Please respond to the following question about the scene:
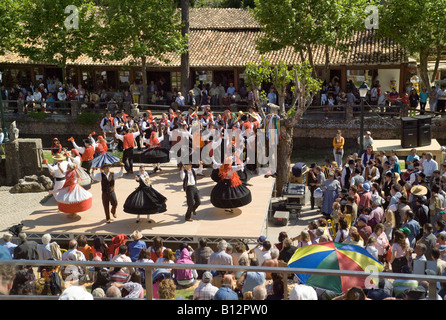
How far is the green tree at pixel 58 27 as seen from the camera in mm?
27016

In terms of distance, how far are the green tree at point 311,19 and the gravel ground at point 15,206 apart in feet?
40.8

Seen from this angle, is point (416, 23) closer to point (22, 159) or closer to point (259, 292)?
point (22, 159)

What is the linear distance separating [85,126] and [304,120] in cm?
1016

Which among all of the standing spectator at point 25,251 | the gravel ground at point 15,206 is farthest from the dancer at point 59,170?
the gravel ground at point 15,206

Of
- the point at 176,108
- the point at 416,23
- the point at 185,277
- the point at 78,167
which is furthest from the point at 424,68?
the point at 185,277

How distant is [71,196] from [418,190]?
741 cm

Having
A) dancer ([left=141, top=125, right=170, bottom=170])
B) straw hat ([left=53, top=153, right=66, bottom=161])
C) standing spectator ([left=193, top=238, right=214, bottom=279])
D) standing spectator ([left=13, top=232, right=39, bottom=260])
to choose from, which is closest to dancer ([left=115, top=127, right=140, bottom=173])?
dancer ([left=141, top=125, right=170, bottom=170])

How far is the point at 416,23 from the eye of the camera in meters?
24.4

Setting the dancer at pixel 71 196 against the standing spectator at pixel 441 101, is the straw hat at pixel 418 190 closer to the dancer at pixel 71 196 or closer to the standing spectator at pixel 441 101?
the dancer at pixel 71 196

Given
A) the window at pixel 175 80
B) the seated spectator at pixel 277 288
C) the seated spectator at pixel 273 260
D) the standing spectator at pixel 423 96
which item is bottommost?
the seated spectator at pixel 273 260

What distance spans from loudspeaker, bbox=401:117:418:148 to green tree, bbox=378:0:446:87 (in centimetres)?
771

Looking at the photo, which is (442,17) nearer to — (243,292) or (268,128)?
(268,128)

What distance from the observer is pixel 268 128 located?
16109 mm

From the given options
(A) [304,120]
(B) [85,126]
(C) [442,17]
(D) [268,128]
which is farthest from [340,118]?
(B) [85,126]
